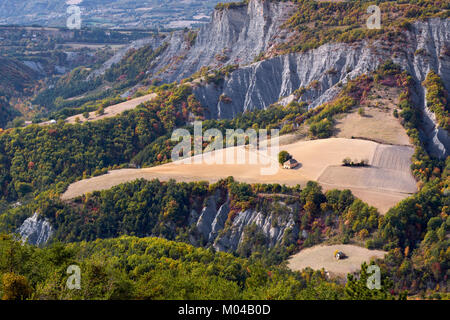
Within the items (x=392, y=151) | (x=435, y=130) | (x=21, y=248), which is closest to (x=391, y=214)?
(x=392, y=151)

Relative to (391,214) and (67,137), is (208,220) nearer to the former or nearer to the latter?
(391,214)

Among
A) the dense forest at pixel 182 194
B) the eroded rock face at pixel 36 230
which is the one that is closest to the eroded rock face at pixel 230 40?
the dense forest at pixel 182 194

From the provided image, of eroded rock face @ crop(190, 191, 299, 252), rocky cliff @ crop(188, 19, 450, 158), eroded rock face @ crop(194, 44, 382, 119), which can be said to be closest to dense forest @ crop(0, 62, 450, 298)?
eroded rock face @ crop(190, 191, 299, 252)
